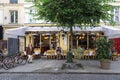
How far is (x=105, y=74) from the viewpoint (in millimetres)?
17922

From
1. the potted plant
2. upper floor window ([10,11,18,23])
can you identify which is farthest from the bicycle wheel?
upper floor window ([10,11,18,23])

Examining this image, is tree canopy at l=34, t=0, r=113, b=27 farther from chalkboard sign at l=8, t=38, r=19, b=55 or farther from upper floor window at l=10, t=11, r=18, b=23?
upper floor window at l=10, t=11, r=18, b=23

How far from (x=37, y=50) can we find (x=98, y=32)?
642 cm

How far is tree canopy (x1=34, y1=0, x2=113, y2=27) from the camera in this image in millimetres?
19984

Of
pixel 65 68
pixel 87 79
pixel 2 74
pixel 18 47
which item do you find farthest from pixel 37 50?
pixel 87 79

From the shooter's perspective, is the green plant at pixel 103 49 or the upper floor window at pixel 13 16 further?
the upper floor window at pixel 13 16

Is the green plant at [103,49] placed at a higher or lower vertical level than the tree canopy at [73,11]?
lower

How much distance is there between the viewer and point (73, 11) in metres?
19.7

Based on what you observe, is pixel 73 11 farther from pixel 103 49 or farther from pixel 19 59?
pixel 19 59

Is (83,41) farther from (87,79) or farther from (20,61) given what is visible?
(87,79)

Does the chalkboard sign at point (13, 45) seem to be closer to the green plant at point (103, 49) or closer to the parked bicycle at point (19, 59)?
the parked bicycle at point (19, 59)

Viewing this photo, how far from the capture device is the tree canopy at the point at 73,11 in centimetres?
1998

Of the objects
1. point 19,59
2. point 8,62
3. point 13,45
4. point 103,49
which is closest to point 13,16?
point 13,45

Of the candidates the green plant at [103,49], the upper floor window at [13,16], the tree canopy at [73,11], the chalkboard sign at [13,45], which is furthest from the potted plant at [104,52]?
the upper floor window at [13,16]
